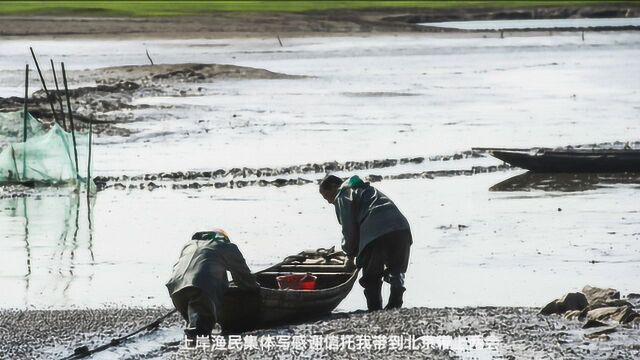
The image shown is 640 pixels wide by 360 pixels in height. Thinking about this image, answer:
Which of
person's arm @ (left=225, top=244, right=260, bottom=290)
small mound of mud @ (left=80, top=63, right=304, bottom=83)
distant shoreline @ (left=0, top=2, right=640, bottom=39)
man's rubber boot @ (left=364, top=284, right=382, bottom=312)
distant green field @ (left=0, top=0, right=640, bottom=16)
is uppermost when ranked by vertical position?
distant green field @ (left=0, top=0, right=640, bottom=16)

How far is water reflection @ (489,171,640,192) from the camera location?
22.4 metres

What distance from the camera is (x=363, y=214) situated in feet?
41.3

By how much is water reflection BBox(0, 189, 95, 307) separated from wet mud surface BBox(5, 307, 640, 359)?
1692 mm

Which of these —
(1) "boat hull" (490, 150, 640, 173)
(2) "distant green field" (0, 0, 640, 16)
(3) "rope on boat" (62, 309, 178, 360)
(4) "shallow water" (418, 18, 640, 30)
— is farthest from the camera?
(2) "distant green field" (0, 0, 640, 16)

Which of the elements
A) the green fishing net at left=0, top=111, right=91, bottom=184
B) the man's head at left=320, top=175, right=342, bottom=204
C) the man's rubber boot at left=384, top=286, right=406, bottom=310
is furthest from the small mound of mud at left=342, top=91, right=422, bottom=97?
the man's head at left=320, top=175, right=342, bottom=204

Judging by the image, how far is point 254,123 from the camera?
1264 inches

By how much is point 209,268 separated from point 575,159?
1348 cm

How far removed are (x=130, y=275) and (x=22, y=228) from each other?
408 centimetres

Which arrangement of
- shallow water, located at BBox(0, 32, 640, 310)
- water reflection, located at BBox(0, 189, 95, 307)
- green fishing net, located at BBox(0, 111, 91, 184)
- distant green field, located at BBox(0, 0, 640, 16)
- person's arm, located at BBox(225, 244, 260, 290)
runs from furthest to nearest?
distant green field, located at BBox(0, 0, 640, 16) < green fishing net, located at BBox(0, 111, 91, 184) < shallow water, located at BBox(0, 32, 640, 310) < water reflection, located at BBox(0, 189, 95, 307) < person's arm, located at BBox(225, 244, 260, 290)

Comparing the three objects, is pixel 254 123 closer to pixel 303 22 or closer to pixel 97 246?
pixel 97 246

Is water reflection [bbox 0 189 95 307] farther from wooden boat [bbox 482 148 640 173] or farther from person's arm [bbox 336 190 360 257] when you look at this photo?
wooden boat [bbox 482 148 640 173]

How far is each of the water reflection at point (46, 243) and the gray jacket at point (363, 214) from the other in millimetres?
3382

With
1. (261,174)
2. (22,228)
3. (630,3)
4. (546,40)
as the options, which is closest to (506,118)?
(261,174)

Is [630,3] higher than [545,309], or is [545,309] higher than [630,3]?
[630,3]
